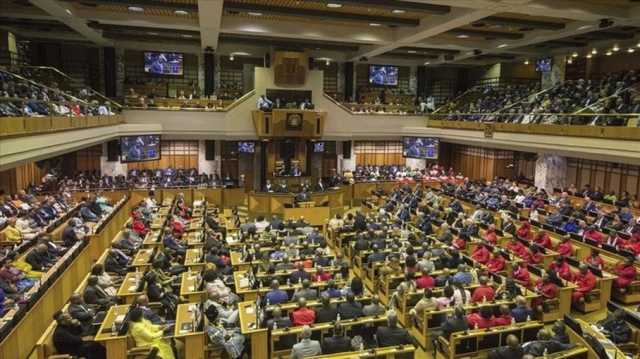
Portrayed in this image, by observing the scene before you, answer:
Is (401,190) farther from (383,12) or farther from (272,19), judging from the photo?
(272,19)

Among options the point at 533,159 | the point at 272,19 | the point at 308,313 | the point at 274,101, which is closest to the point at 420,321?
the point at 308,313

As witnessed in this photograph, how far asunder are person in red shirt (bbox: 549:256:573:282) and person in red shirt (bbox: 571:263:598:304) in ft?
0.50

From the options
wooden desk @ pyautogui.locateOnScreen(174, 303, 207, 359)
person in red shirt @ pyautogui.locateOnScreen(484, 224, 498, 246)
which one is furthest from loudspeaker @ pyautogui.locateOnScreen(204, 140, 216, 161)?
wooden desk @ pyautogui.locateOnScreen(174, 303, 207, 359)

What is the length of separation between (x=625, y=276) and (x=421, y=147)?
1317 cm

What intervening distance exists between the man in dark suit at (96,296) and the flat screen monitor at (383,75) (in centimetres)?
2046

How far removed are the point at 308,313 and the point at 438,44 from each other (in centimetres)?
1555

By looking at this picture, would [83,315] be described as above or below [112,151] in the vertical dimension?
below

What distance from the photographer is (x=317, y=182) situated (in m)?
21.7

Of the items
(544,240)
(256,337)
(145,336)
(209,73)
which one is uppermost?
(209,73)

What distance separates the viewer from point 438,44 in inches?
762

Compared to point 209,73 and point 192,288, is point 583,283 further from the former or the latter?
point 209,73

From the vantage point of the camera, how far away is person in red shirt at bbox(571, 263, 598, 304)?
9203mm

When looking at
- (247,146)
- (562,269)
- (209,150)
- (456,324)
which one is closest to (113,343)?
(456,324)

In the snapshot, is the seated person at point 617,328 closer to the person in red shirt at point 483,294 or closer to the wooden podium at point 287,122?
the person in red shirt at point 483,294
